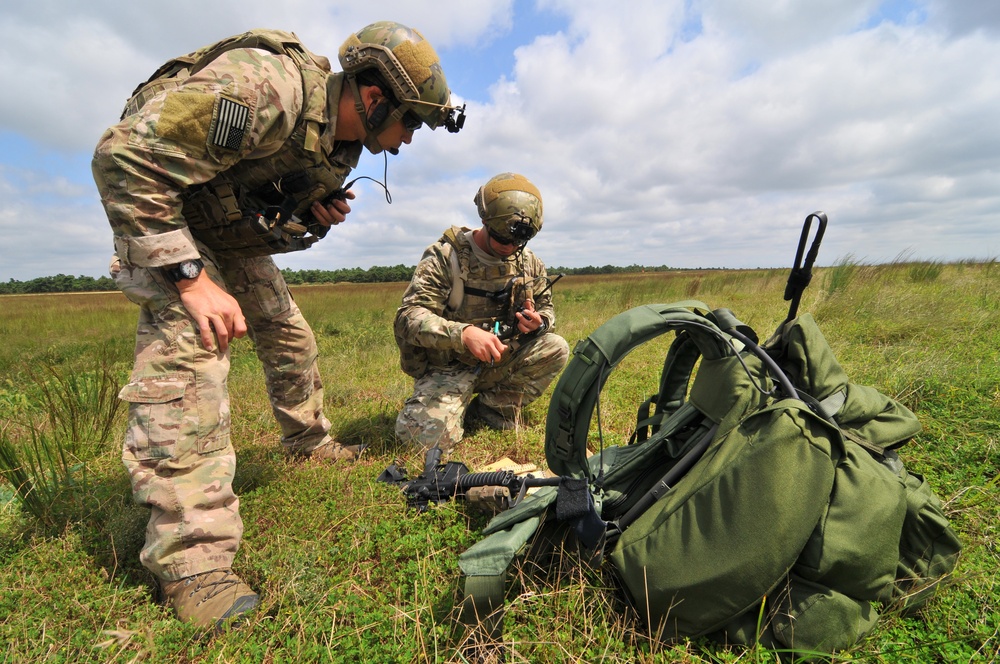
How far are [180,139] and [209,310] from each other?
26.8 inches

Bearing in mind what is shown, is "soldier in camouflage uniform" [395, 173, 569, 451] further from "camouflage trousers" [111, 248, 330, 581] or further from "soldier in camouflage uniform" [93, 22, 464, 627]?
"camouflage trousers" [111, 248, 330, 581]

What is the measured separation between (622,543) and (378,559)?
1.20 meters

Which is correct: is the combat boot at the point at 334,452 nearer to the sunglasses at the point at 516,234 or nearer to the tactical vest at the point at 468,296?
the tactical vest at the point at 468,296

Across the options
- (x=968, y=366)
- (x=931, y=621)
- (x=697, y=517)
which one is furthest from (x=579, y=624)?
(x=968, y=366)

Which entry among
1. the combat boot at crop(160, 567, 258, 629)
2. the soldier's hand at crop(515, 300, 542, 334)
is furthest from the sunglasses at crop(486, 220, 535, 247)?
the combat boot at crop(160, 567, 258, 629)

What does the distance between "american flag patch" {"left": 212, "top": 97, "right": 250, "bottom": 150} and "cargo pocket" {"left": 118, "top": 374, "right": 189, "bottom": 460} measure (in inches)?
39.1

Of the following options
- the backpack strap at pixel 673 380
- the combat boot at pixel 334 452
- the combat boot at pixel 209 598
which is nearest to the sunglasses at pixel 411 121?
the backpack strap at pixel 673 380

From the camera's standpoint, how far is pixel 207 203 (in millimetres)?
2391

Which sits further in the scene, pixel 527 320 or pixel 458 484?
pixel 527 320

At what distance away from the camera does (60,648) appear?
5.79ft

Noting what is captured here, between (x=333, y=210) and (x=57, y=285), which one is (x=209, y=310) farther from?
(x=57, y=285)

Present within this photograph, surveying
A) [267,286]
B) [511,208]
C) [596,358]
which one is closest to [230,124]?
[267,286]

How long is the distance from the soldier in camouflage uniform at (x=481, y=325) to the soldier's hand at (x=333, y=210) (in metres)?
1.10

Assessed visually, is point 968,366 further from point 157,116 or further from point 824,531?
point 157,116
